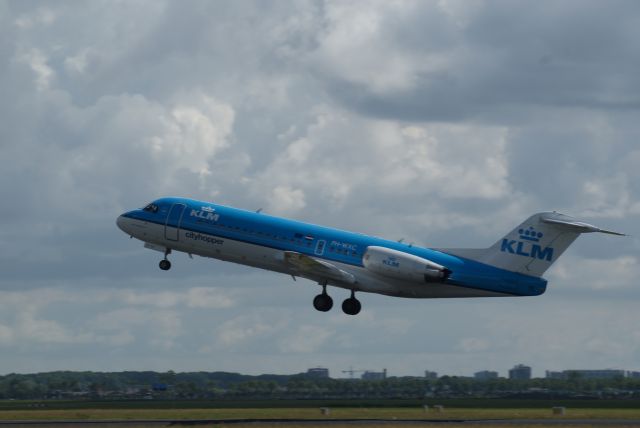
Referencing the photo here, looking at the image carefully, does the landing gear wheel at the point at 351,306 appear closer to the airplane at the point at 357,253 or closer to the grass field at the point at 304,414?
the airplane at the point at 357,253

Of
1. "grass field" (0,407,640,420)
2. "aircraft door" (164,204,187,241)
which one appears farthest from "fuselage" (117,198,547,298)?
"grass field" (0,407,640,420)

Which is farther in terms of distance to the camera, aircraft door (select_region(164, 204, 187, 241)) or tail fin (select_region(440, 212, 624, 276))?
aircraft door (select_region(164, 204, 187, 241))

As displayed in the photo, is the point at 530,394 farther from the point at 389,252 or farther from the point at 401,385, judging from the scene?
the point at 389,252

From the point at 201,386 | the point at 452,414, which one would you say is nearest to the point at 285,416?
the point at 452,414

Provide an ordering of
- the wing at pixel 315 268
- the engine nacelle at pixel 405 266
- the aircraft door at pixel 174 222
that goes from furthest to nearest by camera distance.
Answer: the aircraft door at pixel 174 222
the wing at pixel 315 268
the engine nacelle at pixel 405 266

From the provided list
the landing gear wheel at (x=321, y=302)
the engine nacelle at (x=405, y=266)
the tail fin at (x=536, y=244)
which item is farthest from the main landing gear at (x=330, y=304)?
the tail fin at (x=536, y=244)

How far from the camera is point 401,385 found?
106 metres

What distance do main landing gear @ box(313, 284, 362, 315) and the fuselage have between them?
100 centimetres

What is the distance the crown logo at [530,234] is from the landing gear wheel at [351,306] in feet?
31.6

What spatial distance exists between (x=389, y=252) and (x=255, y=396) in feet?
109

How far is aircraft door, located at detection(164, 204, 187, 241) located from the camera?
238 ft

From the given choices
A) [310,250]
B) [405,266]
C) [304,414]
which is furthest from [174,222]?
[405,266]

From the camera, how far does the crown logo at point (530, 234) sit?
67188mm

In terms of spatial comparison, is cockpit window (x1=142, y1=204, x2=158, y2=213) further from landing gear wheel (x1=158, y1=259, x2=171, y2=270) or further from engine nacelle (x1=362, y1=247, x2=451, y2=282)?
engine nacelle (x1=362, y1=247, x2=451, y2=282)
